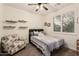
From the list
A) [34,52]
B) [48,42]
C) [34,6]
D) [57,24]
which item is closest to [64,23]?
[57,24]

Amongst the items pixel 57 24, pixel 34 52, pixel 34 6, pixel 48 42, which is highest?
pixel 34 6

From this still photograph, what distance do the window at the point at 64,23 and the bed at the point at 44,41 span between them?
7.1 inches

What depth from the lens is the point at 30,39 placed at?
1.54 meters

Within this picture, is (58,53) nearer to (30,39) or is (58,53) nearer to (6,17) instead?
(30,39)

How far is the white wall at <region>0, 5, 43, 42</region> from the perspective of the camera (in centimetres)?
146

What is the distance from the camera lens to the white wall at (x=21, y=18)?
1.46 m

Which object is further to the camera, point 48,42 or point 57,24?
point 57,24

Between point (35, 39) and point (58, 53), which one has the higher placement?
point (35, 39)

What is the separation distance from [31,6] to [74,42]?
2.89 ft

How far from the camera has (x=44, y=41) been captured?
1.46 meters

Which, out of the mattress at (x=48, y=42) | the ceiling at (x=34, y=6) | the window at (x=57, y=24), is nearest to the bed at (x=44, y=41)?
the mattress at (x=48, y=42)

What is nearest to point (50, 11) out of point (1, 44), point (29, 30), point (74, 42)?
point (29, 30)

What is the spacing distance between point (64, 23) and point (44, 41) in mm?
438

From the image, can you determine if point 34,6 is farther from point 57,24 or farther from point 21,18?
point 57,24
